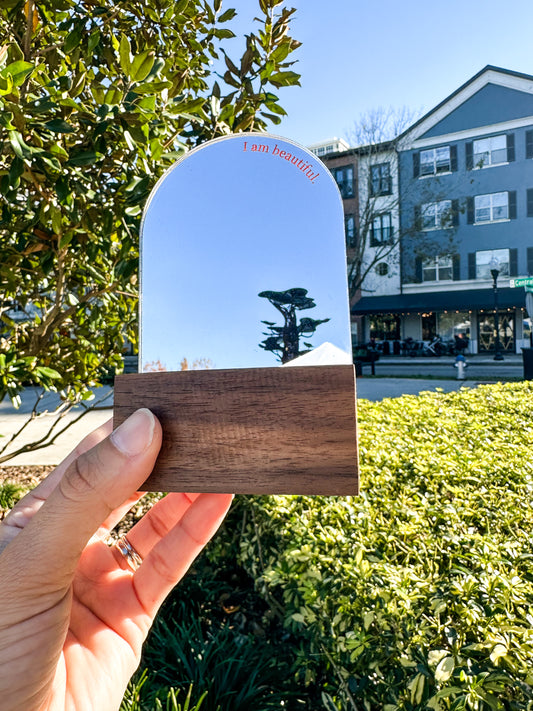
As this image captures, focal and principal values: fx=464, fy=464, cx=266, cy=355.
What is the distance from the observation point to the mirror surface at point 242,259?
3.44 ft

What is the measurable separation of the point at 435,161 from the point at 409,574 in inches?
1102

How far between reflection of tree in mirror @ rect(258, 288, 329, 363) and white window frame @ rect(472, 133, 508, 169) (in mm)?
27790

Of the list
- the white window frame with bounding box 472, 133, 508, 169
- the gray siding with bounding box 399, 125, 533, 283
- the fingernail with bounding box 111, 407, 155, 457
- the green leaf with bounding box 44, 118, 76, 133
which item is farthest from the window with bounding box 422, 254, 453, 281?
the fingernail with bounding box 111, 407, 155, 457

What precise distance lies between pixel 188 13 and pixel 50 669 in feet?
8.71

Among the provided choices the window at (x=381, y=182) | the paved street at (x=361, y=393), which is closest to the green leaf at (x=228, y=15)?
the paved street at (x=361, y=393)

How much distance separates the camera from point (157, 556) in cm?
137

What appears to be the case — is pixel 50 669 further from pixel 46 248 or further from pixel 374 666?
pixel 46 248

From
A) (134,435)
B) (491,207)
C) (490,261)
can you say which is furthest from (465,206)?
(134,435)

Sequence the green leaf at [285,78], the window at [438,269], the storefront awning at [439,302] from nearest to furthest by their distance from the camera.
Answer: the green leaf at [285,78] → the storefront awning at [439,302] → the window at [438,269]

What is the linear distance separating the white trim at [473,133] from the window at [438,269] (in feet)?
20.4

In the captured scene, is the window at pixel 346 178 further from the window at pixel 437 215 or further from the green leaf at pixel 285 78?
the green leaf at pixel 285 78

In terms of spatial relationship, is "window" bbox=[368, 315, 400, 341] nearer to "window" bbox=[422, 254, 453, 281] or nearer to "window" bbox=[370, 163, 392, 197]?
"window" bbox=[422, 254, 453, 281]

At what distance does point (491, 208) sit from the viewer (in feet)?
83.1

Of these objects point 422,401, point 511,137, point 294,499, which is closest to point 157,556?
point 294,499
